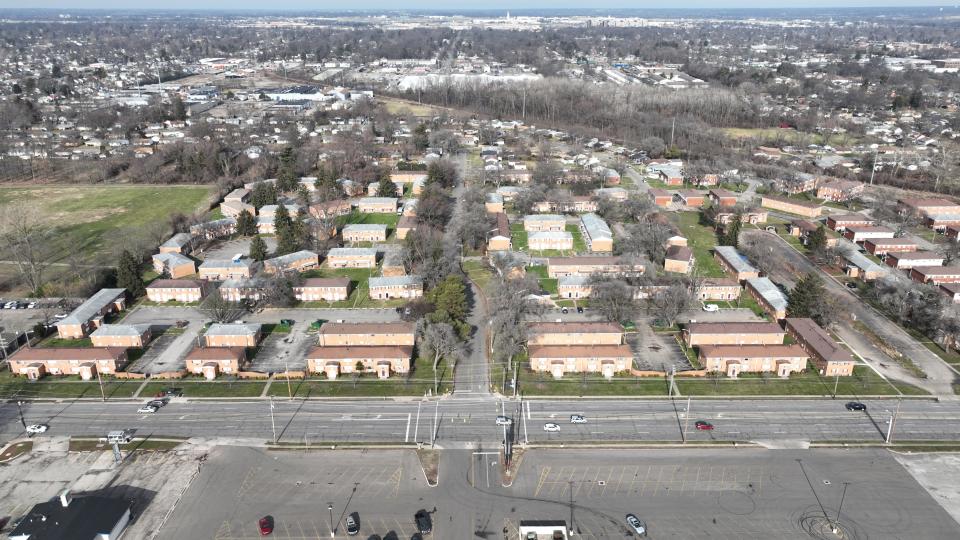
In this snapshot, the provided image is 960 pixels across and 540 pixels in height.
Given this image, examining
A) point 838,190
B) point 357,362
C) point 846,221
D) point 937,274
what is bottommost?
point 357,362

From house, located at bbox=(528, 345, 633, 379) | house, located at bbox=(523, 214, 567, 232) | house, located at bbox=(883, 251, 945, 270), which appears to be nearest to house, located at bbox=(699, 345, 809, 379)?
house, located at bbox=(528, 345, 633, 379)

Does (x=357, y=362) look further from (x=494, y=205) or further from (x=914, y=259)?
(x=914, y=259)

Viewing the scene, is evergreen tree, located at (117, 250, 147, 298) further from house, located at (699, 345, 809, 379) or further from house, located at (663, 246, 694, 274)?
house, located at (663, 246, 694, 274)

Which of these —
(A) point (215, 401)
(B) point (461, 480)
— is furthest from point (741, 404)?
(A) point (215, 401)

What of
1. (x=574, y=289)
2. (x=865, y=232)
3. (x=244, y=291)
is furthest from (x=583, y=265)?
(x=865, y=232)

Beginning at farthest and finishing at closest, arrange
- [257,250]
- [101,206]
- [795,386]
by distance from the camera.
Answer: [101,206]
[257,250]
[795,386]

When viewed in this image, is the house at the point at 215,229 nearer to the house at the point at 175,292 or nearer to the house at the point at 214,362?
the house at the point at 175,292
